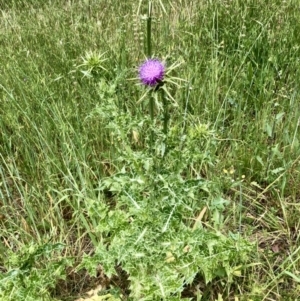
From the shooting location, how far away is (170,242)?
149 centimetres

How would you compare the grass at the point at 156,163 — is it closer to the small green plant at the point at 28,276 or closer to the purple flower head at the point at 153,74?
the small green plant at the point at 28,276

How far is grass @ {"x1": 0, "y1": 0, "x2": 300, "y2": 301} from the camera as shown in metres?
1.55

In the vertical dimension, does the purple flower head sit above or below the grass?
above

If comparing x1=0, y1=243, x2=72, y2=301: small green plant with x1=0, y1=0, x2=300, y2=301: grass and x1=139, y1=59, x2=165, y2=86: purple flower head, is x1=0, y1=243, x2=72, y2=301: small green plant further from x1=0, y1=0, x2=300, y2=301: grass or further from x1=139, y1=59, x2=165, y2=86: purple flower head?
x1=139, y1=59, x2=165, y2=86: purple flower head

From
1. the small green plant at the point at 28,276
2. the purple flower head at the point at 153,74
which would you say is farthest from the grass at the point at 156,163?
the purple flower head at the point at 153,74

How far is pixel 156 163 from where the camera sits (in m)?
1.68

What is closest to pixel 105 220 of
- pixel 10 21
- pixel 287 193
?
Result: pixel 287 193

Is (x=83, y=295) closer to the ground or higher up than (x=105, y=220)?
closer to the ground

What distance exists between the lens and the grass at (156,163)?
5.10 feet

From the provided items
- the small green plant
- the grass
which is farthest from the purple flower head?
the small green plant

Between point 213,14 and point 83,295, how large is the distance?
178 cm

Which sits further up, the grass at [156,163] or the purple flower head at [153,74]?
the purple flower head at [153,74]

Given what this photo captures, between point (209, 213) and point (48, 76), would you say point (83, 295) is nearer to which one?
point (209, 213)

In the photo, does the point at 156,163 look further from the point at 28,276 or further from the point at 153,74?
the point at 28,276
